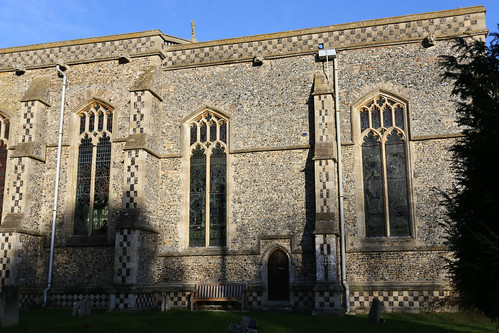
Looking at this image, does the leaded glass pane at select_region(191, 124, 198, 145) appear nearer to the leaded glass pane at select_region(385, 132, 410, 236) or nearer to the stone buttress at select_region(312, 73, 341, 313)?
the stone buttress at select_region(312, 73, 341, 313)

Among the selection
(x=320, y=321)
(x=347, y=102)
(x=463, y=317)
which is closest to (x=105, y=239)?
(x=320, y=321)

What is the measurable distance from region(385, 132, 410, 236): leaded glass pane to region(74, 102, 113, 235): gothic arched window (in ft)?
31.5

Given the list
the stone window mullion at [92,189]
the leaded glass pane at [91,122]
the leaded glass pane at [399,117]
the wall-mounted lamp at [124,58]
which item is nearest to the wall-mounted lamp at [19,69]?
the leaded glass pane at [91,122]

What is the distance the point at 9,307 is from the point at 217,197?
294 inches

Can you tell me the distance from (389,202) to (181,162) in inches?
279

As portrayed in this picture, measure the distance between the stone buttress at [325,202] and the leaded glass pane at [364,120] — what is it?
112 cm

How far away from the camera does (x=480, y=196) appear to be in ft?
25.5

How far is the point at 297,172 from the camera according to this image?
54.7 feet

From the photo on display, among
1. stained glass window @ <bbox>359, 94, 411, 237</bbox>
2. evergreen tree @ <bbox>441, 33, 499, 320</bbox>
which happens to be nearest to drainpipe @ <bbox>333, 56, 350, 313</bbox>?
stained glass window @ <bbox>359, 94, 411, 237</bbox>

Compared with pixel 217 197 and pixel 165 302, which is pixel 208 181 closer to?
pixel 217 197

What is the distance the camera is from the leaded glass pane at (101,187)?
1772cm

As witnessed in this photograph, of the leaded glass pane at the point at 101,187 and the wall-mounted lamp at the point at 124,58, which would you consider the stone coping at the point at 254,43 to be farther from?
the leaded glass pane at the point at 101,187

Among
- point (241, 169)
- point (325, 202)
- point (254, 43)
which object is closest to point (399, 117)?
point (325, 202)

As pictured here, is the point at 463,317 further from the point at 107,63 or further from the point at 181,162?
the point at 107,63
